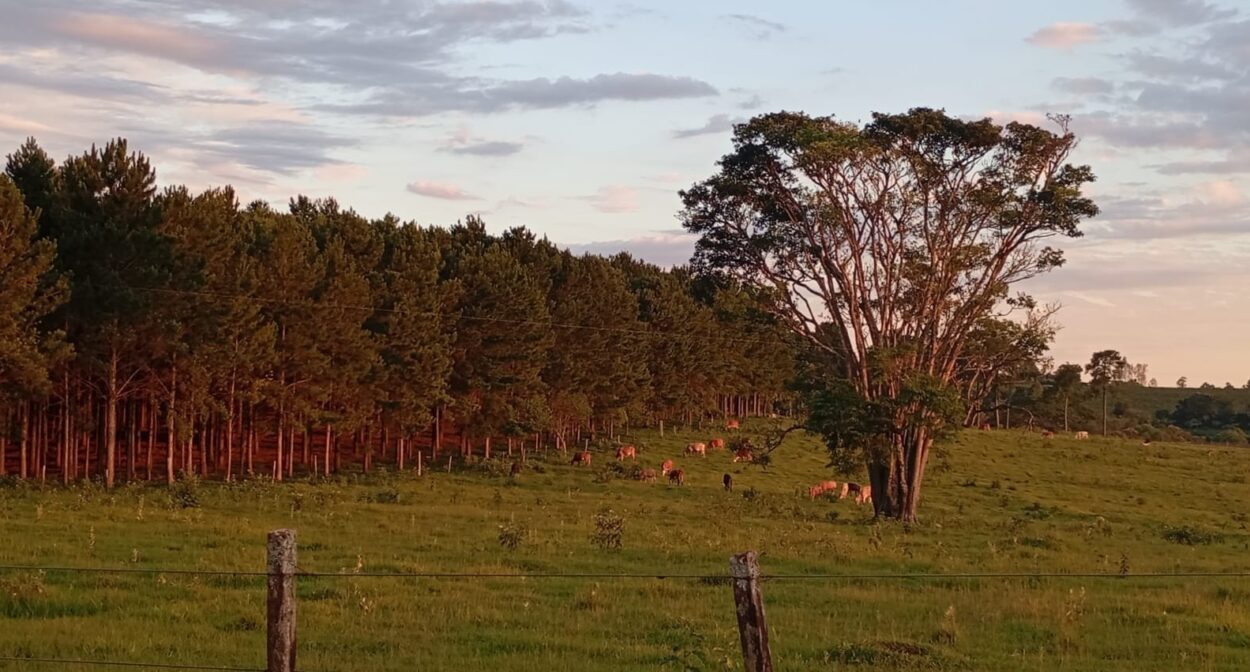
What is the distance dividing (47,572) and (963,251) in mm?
29200

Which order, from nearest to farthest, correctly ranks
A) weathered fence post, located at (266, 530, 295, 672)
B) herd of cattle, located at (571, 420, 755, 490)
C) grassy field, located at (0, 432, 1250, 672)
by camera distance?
1. weathered fence post, located at (266, 530, 295, 672)
2. grassy field, located at (0, 432, 1250, 672)
3. herd of cattle, located at (571, 420, 755, 490)

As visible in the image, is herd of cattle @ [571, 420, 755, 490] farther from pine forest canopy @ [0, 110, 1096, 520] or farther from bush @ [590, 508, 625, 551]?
bush @ [590, 508, 625, 551]

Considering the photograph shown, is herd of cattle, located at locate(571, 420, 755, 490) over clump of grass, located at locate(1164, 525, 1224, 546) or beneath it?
over

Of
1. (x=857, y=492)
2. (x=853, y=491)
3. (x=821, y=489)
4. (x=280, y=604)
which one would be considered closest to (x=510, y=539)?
(x=280, y=604)

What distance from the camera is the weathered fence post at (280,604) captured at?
8.12m

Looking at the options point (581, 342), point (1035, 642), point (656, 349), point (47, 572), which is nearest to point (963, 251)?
point (1035, 642)

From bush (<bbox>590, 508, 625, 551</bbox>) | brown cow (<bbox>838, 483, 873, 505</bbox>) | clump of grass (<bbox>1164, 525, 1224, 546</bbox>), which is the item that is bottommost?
brown cow (<bbox>838, 483, 873, 505</bbox>)

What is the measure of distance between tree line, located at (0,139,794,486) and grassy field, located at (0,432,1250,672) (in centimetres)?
579

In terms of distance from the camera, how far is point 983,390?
41.4 meters

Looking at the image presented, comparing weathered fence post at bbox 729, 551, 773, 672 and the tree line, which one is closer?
weathered fence post at bbox 729, 551, 773, 672

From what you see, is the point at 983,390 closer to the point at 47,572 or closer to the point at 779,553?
the point at 779,553

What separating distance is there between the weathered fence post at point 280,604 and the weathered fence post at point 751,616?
3455 millimetres

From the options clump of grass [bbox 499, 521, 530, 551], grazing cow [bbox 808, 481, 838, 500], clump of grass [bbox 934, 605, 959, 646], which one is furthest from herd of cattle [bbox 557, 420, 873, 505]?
clump of grass [bbox 934, 605, 959, 646]

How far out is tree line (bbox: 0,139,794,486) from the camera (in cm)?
3844
